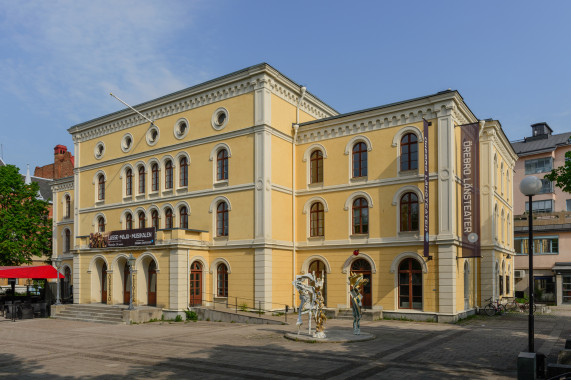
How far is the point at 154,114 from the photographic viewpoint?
31656 mm

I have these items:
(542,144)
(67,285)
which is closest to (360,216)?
(67,285)

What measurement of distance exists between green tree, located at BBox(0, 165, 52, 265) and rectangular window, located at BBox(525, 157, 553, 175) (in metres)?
44.2

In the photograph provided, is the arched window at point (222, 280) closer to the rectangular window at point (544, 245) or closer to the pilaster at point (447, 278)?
the pilaster at point (447, 278)

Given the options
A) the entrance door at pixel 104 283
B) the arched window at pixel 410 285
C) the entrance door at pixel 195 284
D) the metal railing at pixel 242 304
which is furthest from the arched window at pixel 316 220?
the entrance door at pixel 104 283

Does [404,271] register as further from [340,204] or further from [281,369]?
[281,369]

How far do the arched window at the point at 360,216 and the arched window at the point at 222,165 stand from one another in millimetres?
7275

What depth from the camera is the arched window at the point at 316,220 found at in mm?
28125

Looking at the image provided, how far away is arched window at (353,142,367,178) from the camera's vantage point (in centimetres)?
2705

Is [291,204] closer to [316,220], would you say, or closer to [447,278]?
[316,220]

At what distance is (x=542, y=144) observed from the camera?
51.1m

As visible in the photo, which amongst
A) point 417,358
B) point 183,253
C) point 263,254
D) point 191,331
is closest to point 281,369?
point 417,358

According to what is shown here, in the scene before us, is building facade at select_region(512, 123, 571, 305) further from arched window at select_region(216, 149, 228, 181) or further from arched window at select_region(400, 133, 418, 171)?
arched window at select_region(216, 149, 228, 181)

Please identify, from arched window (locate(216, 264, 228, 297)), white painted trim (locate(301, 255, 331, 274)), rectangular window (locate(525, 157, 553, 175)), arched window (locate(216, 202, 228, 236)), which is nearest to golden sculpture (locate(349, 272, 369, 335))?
white painted trim (locate(301, 255, 331, 274))

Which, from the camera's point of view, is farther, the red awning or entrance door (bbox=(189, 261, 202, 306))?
the red awning
